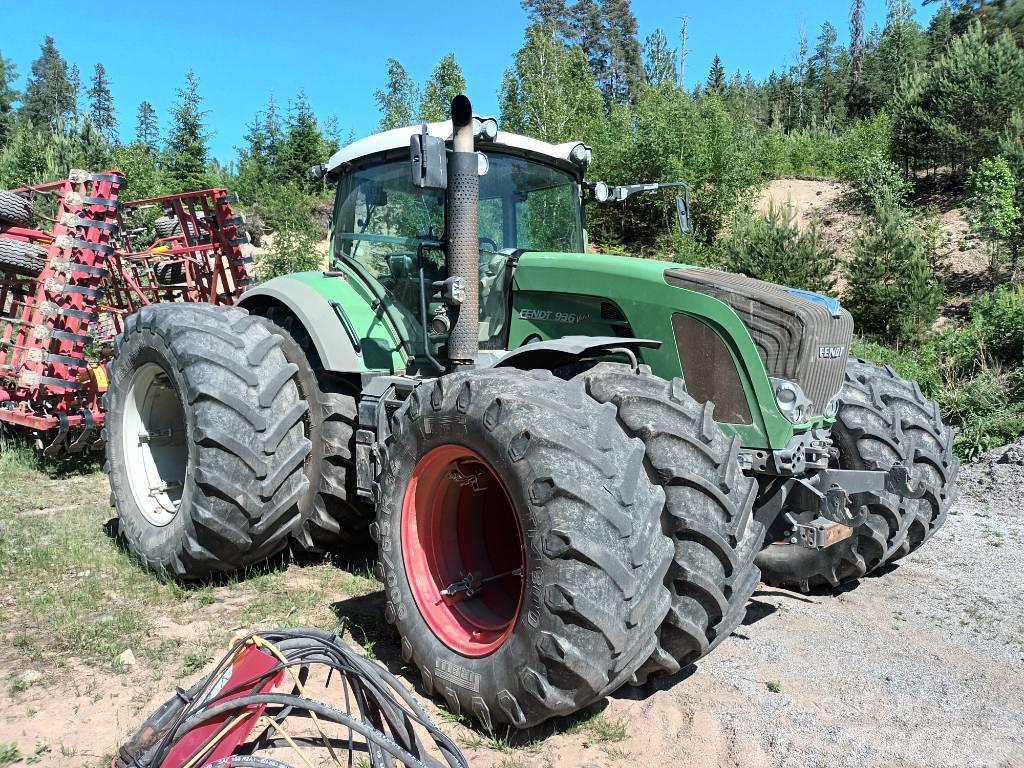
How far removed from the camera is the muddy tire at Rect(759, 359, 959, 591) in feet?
14.6

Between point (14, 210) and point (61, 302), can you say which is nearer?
point (61, 302)

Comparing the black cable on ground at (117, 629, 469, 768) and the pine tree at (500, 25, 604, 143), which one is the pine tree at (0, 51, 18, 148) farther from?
the black cable on ground at (117, 629, 469, 768)

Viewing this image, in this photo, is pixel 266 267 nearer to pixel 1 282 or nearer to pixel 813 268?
pixel 1 282

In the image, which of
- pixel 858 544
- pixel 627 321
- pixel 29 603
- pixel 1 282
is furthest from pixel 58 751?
pixel 1 282

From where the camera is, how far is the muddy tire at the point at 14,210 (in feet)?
23.6

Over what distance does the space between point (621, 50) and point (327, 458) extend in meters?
58.3

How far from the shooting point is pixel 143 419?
5.24 m

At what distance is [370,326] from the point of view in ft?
15.4

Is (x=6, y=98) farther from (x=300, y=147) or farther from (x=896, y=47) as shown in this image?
(x=896, y=47)

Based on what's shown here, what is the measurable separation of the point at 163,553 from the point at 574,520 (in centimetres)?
284

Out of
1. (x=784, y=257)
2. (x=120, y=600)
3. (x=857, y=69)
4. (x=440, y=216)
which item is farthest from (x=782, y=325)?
(x=857, y=69)

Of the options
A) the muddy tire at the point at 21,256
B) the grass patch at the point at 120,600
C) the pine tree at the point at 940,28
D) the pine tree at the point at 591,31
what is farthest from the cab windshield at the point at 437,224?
the pine tree at the point at 591,31

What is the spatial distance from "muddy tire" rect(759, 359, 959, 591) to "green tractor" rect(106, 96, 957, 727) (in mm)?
16

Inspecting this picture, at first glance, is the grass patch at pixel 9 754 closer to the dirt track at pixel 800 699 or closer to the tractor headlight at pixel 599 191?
the dirt track at pixel 800 699
